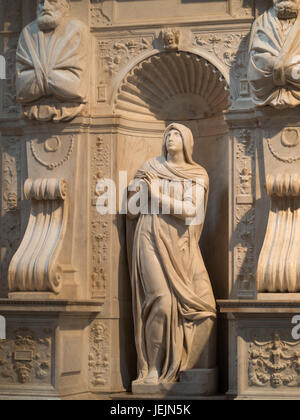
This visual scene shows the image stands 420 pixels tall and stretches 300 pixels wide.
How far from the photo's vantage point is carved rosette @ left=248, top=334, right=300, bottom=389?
26.8 feet

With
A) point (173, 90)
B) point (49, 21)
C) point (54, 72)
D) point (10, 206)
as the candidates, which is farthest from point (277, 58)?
point (10, 206)

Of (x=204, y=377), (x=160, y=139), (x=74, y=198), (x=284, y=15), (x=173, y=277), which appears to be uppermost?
(x=284, y=15)

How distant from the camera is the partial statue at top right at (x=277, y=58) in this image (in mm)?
8641

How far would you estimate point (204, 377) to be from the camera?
28.8 ft

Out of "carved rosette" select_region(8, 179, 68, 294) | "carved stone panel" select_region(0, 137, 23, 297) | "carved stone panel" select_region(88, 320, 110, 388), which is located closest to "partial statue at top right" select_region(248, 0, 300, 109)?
"carved rosette" select_region(8, 179, 68, 294)

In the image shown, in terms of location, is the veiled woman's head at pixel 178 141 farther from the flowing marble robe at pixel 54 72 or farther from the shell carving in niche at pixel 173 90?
the flowing marble robe at pixel 54 72

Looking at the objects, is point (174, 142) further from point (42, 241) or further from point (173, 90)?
point (42, 241)

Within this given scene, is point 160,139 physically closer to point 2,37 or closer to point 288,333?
point 2,37

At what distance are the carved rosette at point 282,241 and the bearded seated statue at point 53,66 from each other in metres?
1.95

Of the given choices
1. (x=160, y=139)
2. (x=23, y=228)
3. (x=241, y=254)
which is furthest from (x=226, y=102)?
(x=23, y=228)

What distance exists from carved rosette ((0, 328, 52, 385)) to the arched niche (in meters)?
1.66

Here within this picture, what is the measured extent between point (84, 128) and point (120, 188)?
626 millimetres

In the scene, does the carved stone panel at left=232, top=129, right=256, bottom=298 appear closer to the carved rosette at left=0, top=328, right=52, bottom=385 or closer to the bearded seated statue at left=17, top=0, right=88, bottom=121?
the bearded seated statue at left=17, top=0, right=88, bottom=121

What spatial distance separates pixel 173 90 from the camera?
9648 millimetres
